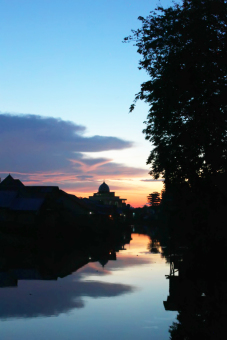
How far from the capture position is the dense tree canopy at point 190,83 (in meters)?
22.5

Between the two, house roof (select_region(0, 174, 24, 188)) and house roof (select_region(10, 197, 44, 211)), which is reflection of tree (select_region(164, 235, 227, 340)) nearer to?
house roof (select_region(10, 197, 44, 211))

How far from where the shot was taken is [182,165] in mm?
25641

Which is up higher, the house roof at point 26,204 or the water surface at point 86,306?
the house roof at point 26,204

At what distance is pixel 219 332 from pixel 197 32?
1493 cm

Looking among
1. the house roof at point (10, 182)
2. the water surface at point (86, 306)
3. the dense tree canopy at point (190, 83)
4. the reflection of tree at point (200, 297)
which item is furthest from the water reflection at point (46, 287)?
the house roof at point (10, 182)

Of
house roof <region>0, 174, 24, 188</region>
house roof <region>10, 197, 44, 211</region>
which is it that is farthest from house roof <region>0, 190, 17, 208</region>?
house roof <region>0, 174, 24, 188</region>

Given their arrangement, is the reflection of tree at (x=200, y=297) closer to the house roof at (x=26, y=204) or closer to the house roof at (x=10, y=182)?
the house roof at (x=26, y=204)

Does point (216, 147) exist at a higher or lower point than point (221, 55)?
lower

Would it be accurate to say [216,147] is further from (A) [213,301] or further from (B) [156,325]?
A: (B) [156,325]

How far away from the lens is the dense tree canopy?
22.5m

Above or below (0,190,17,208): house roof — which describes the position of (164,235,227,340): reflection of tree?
below

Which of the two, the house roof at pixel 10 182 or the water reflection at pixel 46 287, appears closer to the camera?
the water reflection at pixel 46 287

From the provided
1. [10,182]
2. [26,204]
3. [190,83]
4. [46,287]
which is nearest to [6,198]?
[26,204]

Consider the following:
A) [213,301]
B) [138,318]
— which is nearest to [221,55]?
[213,301]
